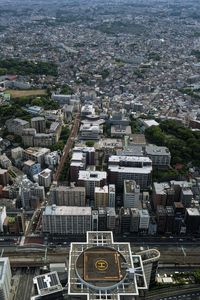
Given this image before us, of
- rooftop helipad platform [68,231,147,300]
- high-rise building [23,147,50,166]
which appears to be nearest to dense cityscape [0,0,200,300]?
rooftop helipad platform [68,231,147,300]

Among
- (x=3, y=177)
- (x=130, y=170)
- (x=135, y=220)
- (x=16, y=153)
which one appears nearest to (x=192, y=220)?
(x=135, y=220)

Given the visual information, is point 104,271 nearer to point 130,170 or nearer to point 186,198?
point 186,198

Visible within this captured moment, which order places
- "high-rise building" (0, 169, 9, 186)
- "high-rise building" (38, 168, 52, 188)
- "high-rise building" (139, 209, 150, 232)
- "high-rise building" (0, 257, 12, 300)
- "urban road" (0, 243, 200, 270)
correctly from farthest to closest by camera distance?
"high-rise building" (38, 168, 52, 188) → "high-rise building" (0, 169, 9, 186) → "high-rise building" (139, 209, 150, 232) → "urban road" (0, 243, 200, 270) → "high-rise building" (0, 257, 12, 300)

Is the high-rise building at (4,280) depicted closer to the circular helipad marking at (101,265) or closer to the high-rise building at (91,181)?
the circular helipad marking at (101,265)

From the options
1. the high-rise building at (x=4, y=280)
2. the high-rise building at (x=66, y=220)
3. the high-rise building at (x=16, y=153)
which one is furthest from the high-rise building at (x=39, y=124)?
the high-rise building at (x=4, y=280)

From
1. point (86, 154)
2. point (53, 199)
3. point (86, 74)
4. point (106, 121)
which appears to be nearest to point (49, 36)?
point (86, 74)

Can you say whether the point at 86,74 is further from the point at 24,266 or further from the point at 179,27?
the point at 179,27

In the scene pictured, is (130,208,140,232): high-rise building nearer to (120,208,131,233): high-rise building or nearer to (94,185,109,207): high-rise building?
(120,208,131,233): high-rise building

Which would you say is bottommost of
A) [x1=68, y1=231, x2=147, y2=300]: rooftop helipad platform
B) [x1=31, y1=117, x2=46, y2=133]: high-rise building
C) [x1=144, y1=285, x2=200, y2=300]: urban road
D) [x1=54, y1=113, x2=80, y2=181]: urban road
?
[x1=144, y1=285, x2=200, y2=300]: urban road
